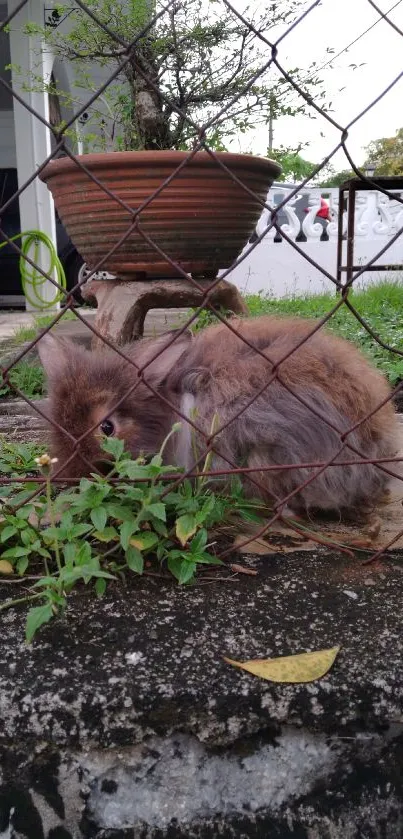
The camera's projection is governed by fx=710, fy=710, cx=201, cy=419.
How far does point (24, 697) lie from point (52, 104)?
888 centimetres

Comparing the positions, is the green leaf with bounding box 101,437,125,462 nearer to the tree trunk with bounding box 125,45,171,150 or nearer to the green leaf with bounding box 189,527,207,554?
the green leaf with bounding box 189,527,207,554

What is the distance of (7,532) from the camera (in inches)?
55.9

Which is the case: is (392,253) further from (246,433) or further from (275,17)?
(246,433)

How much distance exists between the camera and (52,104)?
28.6 ft

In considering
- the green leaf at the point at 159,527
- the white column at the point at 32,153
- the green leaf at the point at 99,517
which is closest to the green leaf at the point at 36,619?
the green leaf at the point at 99,517

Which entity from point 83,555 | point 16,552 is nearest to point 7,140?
point 16,552

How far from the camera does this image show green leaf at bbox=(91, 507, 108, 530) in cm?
134

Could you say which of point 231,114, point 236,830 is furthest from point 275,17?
point 236,830

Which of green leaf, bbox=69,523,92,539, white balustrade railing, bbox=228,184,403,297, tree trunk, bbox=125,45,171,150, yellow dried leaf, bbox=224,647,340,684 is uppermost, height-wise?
tree trunk, bbox=125,45,171,150

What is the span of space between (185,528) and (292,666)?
36cm

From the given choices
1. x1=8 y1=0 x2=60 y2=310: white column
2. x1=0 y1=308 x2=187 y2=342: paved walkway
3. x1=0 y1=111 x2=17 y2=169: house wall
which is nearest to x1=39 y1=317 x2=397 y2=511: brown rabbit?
x1=0 y1=308 x2=187 y2=342: paved walkway

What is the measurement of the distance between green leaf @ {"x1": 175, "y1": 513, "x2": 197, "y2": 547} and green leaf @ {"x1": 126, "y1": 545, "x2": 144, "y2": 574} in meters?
0.09

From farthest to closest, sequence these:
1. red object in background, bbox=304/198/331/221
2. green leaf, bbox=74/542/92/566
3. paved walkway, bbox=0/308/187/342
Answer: red object in background, bbox=304/198/331/221 → paved walkway, bbox=0/308/187/342 → green leaf, bbox=74/542/92/566

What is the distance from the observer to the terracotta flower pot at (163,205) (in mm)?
2945
